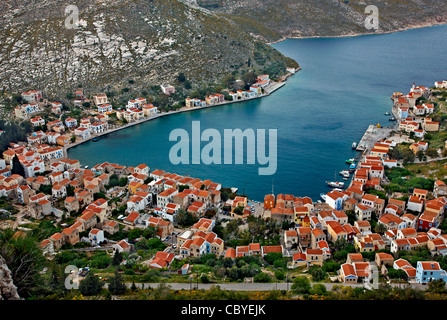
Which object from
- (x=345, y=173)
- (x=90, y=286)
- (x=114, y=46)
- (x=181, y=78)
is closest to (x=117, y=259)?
(x=90, y=286)

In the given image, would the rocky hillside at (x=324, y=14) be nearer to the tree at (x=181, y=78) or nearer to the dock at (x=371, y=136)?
the tree at (x=181, y=78)

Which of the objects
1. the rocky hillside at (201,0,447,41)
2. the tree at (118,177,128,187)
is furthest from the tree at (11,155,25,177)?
the rocky hillside at (201,0,447,41)

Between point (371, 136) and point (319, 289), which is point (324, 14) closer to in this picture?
point (371, 136)

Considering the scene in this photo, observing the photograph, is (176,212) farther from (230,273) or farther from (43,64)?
(43,64)

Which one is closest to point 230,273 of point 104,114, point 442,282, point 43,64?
point 442,282

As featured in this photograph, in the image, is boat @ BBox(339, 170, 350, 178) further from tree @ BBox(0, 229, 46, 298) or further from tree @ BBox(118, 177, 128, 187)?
tree @ BBox(0, 229, 46, 298)

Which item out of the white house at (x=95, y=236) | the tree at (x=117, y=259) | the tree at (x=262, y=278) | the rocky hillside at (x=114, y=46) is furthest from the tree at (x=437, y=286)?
the rocky hillside at (x=114, y=46)
